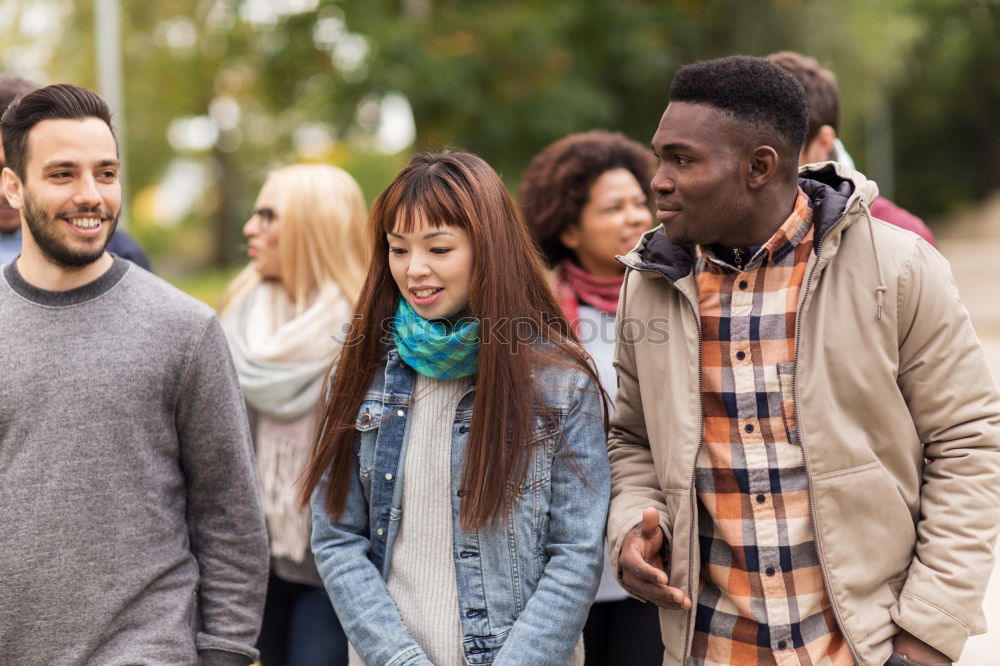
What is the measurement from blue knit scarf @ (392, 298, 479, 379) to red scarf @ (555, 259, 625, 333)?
110 cm

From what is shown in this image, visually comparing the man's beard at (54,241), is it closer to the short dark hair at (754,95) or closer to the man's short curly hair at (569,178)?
the short dark hair at (754,95)

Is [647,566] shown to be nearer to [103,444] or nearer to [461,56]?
[103,444]

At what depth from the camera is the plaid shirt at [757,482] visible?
2.40m

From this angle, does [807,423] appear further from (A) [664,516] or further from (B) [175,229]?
(B) [175,229]

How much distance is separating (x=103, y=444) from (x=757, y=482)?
Answer: 164 cm

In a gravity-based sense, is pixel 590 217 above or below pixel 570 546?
above

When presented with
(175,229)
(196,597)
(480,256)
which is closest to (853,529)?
(480,256)

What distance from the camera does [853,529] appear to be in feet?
7.70

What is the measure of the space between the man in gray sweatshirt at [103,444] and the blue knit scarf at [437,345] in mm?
495

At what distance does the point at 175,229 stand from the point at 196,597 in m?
40.7

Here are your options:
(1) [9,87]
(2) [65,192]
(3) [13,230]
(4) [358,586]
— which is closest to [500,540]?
(4) [358,586]

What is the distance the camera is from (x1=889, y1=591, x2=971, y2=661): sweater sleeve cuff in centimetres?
227

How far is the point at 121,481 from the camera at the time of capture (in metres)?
2.52

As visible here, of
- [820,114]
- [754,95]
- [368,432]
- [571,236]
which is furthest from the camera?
[571,236]
